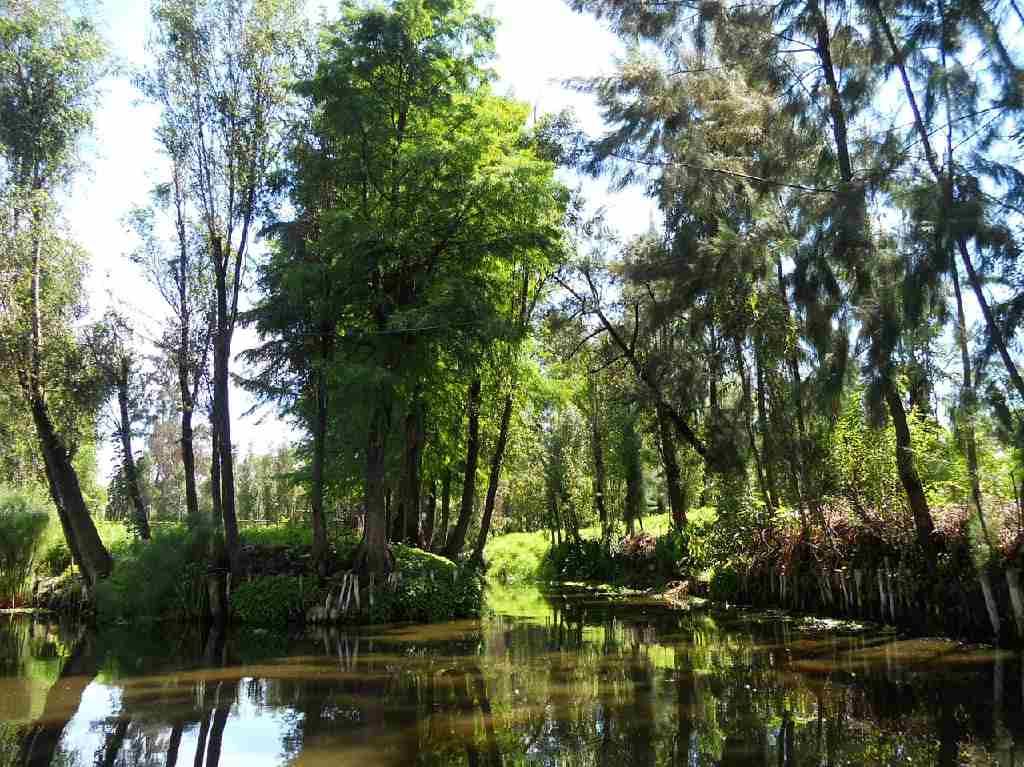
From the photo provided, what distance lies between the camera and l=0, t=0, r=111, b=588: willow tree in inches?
699

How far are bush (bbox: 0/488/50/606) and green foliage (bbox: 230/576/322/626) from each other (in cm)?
655

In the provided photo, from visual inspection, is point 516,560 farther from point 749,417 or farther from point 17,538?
point 17,538

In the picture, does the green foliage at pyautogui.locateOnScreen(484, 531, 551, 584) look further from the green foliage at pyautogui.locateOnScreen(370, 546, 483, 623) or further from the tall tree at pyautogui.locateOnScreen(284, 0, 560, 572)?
the tall tree at pyautogui.locateOnScreen(284, 0, 560, 572)

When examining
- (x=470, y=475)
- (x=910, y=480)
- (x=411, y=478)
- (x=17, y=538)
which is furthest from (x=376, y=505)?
(x=910, y=480)

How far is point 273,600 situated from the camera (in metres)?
16.4

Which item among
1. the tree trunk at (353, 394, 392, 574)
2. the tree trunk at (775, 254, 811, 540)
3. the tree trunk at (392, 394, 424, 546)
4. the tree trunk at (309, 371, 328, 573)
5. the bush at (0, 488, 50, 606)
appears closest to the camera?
the tree trunk at (775, 254, 811, 540)

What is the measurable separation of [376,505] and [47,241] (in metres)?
10.5

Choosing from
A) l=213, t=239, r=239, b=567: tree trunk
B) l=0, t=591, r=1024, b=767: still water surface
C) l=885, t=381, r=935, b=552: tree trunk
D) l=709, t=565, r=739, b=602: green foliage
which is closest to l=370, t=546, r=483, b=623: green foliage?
l=0, t=591, r=1024, b=767: still water surface

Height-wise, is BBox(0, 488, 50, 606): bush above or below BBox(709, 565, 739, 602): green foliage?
A: above

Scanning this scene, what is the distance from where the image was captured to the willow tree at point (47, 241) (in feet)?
58.3

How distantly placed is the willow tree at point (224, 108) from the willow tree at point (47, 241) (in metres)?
3.14

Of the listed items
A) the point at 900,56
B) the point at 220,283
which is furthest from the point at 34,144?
the point at 900,56

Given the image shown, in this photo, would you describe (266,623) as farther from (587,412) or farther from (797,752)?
(587,412)

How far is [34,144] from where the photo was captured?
18.2 m
